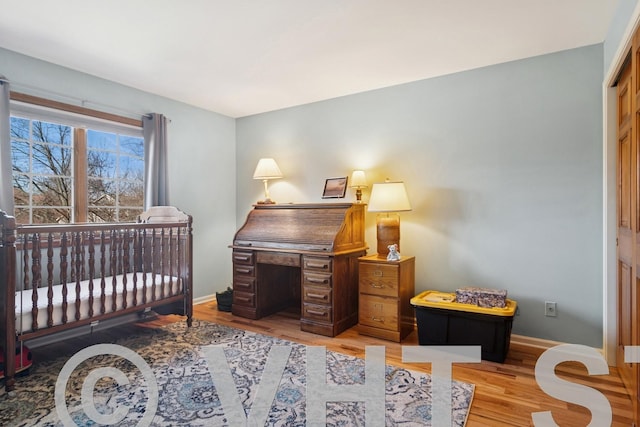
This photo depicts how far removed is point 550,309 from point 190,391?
2.66 meters

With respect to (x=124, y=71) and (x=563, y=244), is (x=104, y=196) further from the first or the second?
(x=563, y=244)

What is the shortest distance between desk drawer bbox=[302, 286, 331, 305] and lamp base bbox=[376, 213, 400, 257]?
0.62m

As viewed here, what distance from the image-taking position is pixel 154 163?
3.58 m

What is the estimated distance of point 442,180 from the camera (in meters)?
3.23

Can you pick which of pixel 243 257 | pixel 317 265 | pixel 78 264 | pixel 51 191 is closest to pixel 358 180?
pixel 317 265

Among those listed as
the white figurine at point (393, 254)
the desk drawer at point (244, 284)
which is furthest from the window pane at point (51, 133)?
the white figurine at point (393, 254)

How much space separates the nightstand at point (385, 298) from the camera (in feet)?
9.70

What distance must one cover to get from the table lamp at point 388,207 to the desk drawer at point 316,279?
56cm

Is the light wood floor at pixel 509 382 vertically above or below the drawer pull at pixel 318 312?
below

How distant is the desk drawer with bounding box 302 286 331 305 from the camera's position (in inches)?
123

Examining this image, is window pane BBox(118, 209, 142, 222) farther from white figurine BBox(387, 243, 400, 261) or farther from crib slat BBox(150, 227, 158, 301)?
white figurine BBox(387, 243, 400, 261)

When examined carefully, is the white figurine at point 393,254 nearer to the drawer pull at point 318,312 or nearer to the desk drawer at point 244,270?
the drawer pull at point 318,312

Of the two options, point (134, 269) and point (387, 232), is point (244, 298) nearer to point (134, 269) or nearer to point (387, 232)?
point (134, 269)

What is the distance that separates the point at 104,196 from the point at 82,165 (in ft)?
1.11
